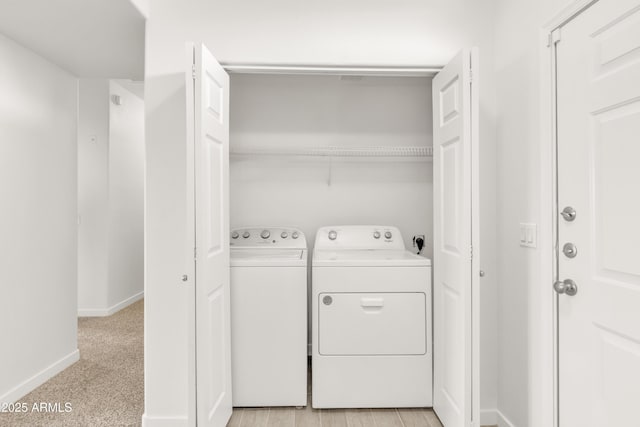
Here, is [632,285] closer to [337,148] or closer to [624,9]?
[624,9]

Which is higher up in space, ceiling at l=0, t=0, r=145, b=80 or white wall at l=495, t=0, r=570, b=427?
ceiling at l=0, t=0, r=145, b=80

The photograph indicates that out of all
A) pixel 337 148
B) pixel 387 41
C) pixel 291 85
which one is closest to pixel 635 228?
pixel 387 41

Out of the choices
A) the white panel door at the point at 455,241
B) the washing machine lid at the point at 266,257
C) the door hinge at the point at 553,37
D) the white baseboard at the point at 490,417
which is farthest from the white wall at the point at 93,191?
the door hinge at the point at 553,37

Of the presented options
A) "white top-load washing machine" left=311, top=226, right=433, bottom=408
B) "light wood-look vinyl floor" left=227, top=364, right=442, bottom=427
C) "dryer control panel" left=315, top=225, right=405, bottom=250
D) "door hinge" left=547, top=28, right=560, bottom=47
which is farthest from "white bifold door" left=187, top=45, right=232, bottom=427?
"door hinge" left=547, top=28, right=560, bottom=47

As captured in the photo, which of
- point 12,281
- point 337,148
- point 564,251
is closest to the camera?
point 564,251

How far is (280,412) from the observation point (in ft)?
7.50

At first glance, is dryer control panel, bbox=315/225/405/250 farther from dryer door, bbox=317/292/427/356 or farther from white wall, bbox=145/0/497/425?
white wall, bbox=145/0/497/425

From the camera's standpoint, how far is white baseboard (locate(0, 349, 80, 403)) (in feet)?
7.89

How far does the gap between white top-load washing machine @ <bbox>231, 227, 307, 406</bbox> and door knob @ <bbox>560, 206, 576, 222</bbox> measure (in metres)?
1.32

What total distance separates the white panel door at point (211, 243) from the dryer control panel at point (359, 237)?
2.72 ft

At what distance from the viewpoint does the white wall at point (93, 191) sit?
14.4 ft

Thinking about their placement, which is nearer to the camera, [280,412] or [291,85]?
[280,412]

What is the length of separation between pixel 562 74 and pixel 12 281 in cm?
315

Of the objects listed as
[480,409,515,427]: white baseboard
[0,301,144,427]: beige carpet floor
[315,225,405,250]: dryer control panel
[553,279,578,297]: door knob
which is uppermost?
[315,225,405,250]: dryer control panel
